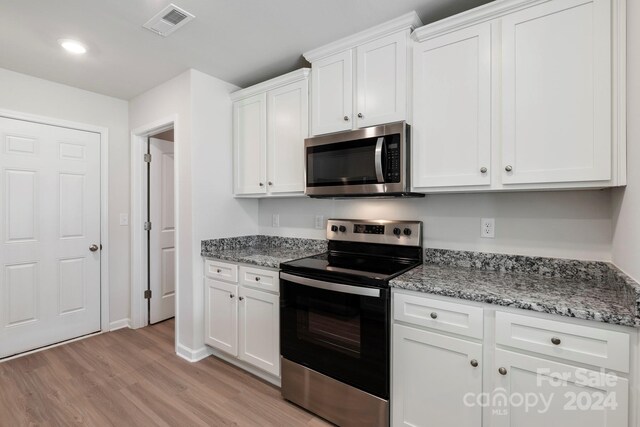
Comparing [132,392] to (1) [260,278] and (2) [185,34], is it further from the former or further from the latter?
(2) [185,34]

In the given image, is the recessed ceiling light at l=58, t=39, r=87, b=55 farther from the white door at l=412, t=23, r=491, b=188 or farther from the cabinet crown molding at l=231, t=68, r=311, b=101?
the white door at l=412, t=23, r=491, b=188

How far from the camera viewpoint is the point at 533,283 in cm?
158

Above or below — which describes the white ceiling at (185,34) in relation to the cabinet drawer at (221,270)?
above

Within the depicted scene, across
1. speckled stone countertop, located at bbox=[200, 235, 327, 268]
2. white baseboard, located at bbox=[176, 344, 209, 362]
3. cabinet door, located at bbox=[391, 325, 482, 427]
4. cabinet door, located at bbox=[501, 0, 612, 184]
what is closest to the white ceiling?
cabinet door, located at bbox=[501, 0, 612, 184]

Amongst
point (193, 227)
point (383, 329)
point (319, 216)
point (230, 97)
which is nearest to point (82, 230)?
point (193, 227)

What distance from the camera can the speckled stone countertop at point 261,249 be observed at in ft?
7.70

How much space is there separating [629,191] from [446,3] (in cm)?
133

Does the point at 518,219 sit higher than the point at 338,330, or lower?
higher

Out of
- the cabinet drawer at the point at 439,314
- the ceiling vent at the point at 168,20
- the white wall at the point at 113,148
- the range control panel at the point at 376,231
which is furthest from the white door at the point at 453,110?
the white wall at the point at 113,148

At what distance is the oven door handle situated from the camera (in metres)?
1.66

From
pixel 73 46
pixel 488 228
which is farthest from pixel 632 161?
pixel 73 46

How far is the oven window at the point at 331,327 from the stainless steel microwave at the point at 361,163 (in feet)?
2.42

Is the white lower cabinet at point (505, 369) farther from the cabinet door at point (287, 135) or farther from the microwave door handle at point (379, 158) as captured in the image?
the cabinet door at point (287, 135)

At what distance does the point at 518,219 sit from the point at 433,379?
1031 mm
